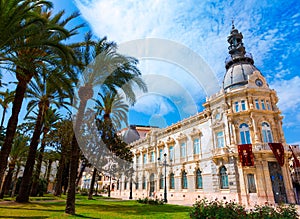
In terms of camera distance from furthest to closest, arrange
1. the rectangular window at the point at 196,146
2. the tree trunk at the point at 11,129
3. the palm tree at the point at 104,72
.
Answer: the rectangular window at the point at 196,146, the palm tree at the point at 104,72, the tree trunk at the point at 11,129

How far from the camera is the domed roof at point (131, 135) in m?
48.3

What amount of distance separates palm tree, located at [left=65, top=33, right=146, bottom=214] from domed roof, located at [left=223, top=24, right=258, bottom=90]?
48.6 feet

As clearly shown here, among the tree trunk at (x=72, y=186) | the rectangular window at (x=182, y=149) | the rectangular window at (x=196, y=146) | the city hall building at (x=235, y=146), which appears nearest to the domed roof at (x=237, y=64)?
the city hall building at (x=235, y=146)

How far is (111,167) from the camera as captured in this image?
32.0 m

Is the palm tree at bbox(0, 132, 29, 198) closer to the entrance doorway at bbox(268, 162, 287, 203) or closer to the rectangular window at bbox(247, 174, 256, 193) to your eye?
the rectangular window at bbox(247, 174, 256, 193)

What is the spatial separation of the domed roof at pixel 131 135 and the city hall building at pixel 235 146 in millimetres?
17629

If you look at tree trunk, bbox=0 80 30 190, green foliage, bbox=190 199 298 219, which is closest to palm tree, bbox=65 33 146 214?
tree trunk, bbox=0 80 30 190

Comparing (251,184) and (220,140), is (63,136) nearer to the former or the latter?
(220,140)

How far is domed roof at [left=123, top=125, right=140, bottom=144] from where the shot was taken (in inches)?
1901

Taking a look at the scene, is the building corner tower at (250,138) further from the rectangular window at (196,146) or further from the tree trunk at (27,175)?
the tree trunk at (27,175)

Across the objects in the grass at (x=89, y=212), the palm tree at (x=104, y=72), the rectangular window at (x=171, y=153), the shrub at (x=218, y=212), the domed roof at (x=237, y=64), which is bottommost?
the grass at (x=89, y=212)

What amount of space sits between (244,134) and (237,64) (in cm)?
964

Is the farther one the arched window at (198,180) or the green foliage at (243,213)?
the arched window at (198,180)

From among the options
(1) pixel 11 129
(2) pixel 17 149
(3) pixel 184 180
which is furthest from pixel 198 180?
(2) pixel 17 149
